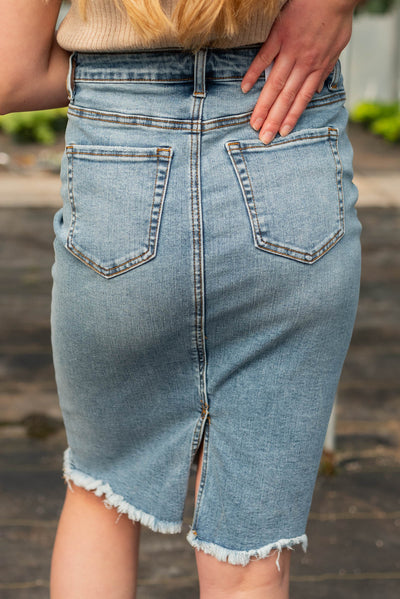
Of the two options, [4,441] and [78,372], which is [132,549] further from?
[4,441]

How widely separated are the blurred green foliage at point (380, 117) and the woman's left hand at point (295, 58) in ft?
30.3

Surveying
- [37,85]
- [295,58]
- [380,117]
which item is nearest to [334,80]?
[295,58]

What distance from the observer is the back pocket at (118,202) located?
34.9 inches

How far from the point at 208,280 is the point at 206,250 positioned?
37mm

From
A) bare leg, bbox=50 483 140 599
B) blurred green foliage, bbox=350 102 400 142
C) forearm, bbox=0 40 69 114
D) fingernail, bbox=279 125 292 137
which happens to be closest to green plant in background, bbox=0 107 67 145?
blurred green foliage, bbox=350 102 400 142

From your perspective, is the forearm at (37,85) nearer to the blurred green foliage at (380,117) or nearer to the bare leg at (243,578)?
the bare leg at (243,578)

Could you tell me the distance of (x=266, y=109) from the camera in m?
0.91

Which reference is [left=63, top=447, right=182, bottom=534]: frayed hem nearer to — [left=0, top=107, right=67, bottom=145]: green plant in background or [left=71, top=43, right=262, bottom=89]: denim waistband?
[left=71, top=43, right=262, bottom=89]: denim waistband

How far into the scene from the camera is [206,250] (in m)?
0.89

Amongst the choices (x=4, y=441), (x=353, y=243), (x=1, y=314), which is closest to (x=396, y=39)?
(x=1, y=314)

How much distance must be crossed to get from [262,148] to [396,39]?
1253 cm

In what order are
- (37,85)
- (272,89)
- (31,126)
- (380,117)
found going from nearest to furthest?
(272,89), (37,85), (31,126), (380,117)

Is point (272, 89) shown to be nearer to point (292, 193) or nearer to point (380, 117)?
point (292, 193)

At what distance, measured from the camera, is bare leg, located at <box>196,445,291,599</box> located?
1.02 m
